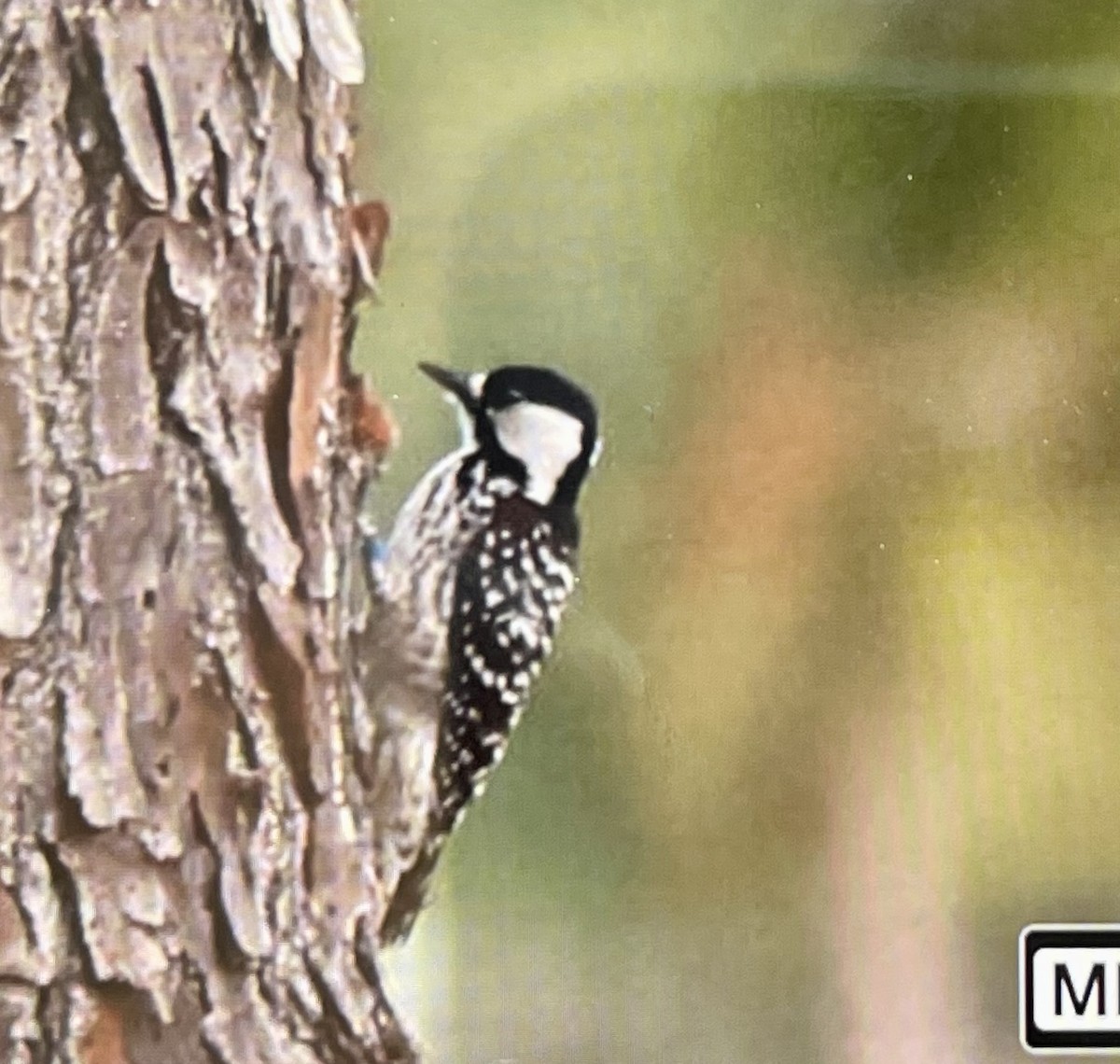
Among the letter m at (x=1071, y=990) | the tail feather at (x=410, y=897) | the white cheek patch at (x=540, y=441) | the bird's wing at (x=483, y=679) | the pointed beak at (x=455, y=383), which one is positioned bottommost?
the letter m at (x=1071, y=990)

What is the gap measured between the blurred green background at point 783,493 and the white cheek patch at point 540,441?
26 millimetres

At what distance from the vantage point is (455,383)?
2.66ft

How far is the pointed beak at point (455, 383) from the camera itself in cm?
81

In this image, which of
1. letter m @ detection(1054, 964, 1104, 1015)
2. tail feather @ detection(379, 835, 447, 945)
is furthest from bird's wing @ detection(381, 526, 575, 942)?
letter m @ detection(1054, 964, 1104, 1015)

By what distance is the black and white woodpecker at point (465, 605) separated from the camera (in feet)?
2.63

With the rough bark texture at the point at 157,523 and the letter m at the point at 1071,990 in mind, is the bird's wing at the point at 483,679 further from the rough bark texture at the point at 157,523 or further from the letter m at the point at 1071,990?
the letter m at the point at 1071,990

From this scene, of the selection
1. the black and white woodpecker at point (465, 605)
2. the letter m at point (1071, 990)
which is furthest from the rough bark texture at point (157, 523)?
the letter m at point (1071, 990)

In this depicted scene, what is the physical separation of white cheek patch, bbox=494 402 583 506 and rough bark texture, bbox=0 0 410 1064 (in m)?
0.12

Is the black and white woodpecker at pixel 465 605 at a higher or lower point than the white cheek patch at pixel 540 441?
lower


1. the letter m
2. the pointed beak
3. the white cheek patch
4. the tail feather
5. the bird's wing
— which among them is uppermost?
the pointed beak

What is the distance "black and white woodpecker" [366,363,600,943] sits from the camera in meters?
0.80

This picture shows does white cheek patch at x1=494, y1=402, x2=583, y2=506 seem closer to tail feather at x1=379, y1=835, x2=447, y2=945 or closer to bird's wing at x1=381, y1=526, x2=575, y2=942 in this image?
bird's wing at x1=381, y1=526, x2=575, y2=942

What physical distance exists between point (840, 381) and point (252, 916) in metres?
0.49

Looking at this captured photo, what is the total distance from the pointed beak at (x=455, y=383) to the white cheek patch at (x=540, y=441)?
17mm
